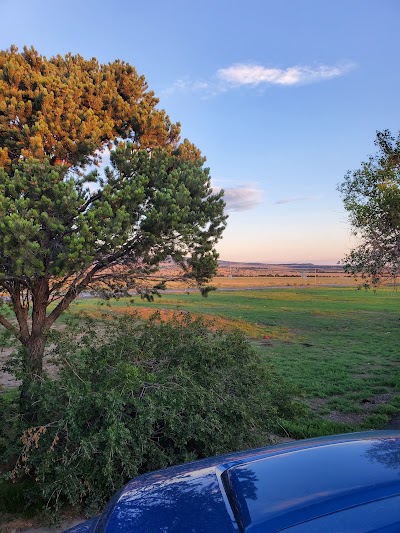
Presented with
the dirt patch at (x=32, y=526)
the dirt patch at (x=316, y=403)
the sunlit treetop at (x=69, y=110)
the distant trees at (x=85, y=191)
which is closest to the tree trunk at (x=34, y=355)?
the distant trees at (x=85, y=191)

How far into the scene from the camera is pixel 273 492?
1.96 metres

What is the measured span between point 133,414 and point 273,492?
3.27 m

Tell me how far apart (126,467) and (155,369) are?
1734mm

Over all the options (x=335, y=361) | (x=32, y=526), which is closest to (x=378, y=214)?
(x=335, y=361)

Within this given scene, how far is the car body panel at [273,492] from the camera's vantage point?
5.66 ft

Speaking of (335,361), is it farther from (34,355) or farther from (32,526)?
(32,526)

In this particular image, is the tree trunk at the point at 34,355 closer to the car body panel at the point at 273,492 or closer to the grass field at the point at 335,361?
the grass field at the point at 335,361

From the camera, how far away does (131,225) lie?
17.7 ft

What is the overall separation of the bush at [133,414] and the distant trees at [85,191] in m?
0.83

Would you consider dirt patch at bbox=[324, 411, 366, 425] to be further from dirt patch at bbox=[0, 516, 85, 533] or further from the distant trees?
dirt patch at bbox=[0, 516, 85, 533]

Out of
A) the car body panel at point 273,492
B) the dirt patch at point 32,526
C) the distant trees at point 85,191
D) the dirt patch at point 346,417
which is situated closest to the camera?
the car body panel at point 273,492

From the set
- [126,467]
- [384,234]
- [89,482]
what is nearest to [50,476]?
[89,482]

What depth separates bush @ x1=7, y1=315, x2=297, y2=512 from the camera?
4.30 meters

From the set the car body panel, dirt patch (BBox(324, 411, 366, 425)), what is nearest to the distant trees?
the car body panel
